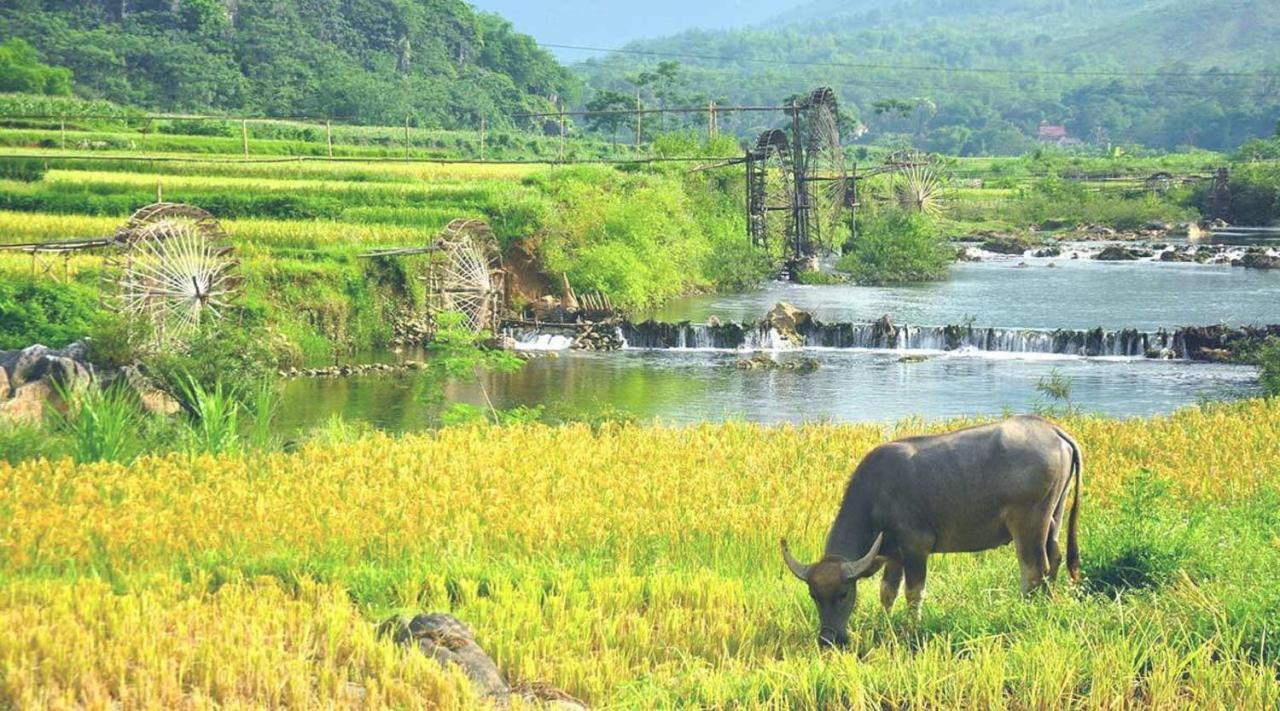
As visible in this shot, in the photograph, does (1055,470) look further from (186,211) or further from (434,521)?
(186,211)

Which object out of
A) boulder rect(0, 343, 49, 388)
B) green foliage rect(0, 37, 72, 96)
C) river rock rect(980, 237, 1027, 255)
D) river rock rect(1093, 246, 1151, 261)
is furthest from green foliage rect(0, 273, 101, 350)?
river rock rect(980, 237, 1027, 255)

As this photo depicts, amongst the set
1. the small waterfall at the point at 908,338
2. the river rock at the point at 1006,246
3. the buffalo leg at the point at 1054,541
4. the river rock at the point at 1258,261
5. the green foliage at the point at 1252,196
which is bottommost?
the small waterfall at the point at 908,338

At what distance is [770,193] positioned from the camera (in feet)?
175

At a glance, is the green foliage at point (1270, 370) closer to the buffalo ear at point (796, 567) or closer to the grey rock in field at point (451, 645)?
the buffalo ear at point (796, 567)

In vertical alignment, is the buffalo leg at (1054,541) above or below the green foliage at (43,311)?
below

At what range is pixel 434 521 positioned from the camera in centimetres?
1053

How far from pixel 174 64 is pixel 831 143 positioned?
3338cm

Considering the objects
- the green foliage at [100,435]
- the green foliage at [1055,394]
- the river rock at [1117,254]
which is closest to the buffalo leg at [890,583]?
the green foliage at [100,435]

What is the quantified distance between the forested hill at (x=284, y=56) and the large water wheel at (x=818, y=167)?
77.4ft

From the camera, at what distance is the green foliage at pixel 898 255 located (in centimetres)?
4416

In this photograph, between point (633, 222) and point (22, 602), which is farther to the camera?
point (633, 222)

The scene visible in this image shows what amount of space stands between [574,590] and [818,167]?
1760 inches

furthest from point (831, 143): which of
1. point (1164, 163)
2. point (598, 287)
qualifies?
point (1164, 163)

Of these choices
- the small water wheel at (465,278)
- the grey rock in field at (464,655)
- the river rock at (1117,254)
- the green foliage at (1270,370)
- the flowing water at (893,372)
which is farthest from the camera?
the river rock at (1117,254)
